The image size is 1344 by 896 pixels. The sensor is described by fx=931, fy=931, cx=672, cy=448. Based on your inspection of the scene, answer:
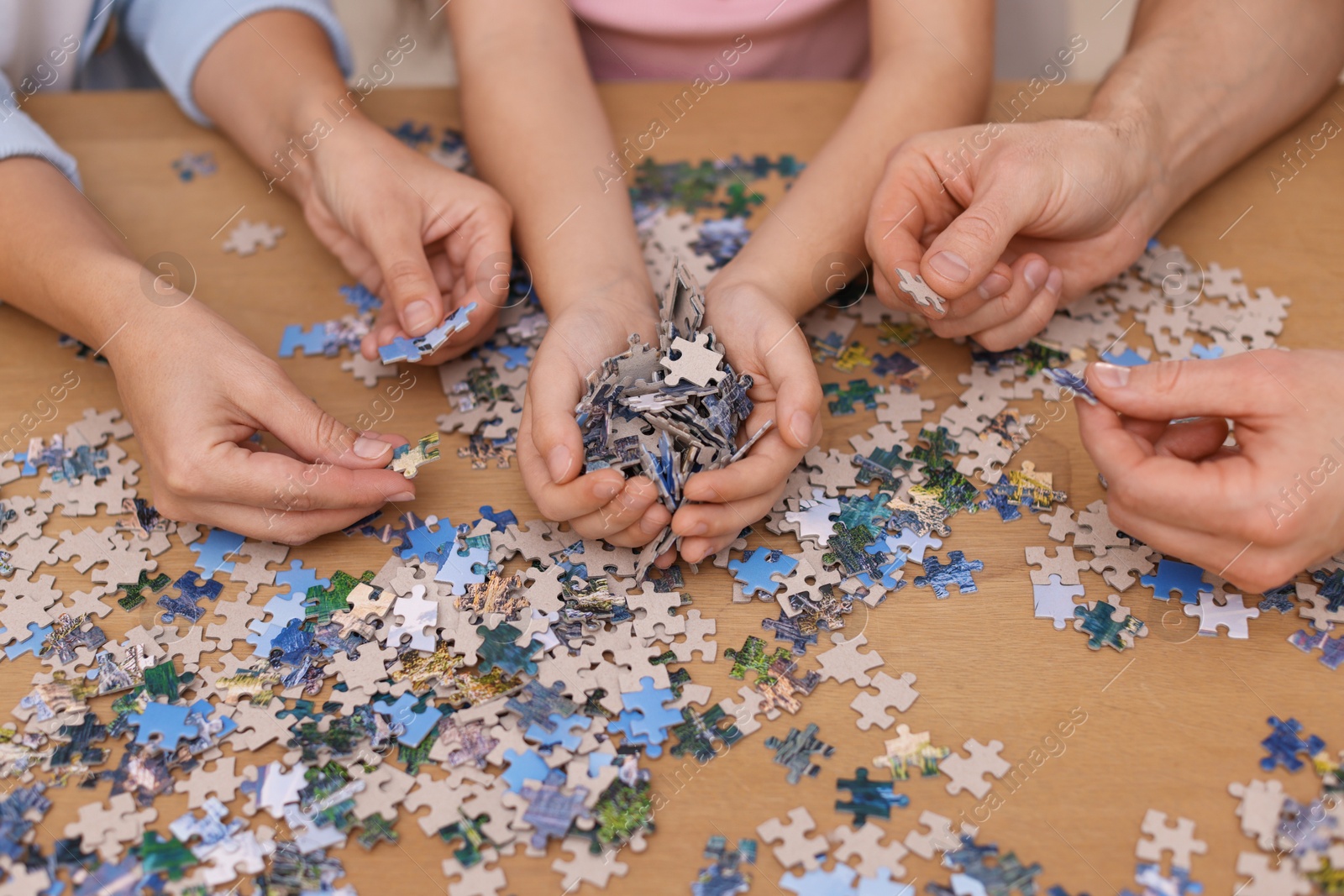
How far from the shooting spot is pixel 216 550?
5.46 feet

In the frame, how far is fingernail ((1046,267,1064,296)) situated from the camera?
6.24 ft

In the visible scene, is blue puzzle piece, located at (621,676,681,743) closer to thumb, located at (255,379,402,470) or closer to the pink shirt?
thumb, located at (255,379,402,470)

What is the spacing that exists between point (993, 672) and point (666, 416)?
673mm

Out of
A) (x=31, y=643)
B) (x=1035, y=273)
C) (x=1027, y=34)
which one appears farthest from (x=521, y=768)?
(x=1027, y=34)

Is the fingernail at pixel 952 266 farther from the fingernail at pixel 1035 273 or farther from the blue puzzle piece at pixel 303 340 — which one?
the blue puzzle piece at pixel 303 340

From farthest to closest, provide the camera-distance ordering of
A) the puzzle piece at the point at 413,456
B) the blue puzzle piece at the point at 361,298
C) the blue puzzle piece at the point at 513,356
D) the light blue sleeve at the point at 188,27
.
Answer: the light blue sleeve at the point at 188,27, the blue puzzle piece at the point at 361,298, the blue puzzle piece at the point at 513,356, the puzzle piece at the point at 413,456

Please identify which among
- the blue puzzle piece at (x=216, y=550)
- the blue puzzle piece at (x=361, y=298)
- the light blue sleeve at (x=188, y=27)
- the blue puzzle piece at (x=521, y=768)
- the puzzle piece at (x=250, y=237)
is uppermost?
the light blue sleeve at (x=188, y=27)

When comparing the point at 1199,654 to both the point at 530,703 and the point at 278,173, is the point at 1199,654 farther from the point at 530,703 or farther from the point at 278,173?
the point at 278,173

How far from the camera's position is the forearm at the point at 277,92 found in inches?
84.4

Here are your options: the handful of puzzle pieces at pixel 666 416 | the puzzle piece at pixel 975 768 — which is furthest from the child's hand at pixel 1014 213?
the puzzle piece at pixel 975 768

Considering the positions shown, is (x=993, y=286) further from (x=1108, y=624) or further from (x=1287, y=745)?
(x=1287, y=745)

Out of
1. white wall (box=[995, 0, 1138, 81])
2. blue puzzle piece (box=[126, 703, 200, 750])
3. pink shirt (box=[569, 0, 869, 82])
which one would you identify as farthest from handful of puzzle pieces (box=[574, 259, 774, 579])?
white wall (box=[995, 0, 1138, 81])

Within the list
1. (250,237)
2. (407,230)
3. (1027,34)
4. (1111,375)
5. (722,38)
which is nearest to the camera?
(1111,375)

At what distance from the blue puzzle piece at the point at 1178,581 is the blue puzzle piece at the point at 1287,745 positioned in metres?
0.23
